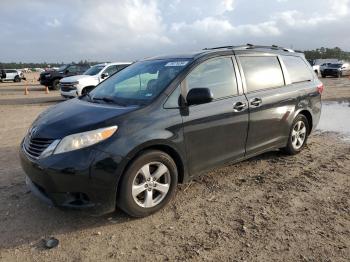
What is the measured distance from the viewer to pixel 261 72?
5.50 meters

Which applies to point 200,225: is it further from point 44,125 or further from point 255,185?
point 44,125

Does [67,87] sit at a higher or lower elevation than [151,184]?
higher

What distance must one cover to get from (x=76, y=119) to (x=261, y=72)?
9.39 ft

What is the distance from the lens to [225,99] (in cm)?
480

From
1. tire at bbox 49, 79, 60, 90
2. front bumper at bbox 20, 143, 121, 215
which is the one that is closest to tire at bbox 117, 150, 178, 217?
front bumper at bbox 20, 143, 121, 215

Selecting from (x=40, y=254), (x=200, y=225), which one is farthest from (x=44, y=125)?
(x=200, y=225)

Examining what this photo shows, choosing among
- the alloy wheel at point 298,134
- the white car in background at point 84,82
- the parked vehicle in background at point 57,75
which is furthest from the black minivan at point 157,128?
the parked vehicle in background at point 57,75

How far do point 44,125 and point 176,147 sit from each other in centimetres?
147

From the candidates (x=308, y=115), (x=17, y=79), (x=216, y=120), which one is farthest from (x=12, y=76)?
(x=216, y=120)

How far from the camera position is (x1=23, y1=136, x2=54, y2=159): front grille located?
12.6 feet

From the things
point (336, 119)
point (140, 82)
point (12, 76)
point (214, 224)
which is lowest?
point (214, 224)

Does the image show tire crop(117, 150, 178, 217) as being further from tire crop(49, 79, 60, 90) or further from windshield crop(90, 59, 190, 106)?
tire crop(49, 79, 60, 90)

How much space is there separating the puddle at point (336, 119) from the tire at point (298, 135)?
156 centimetres

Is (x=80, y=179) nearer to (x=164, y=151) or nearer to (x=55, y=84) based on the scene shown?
(x=164, y=151)
